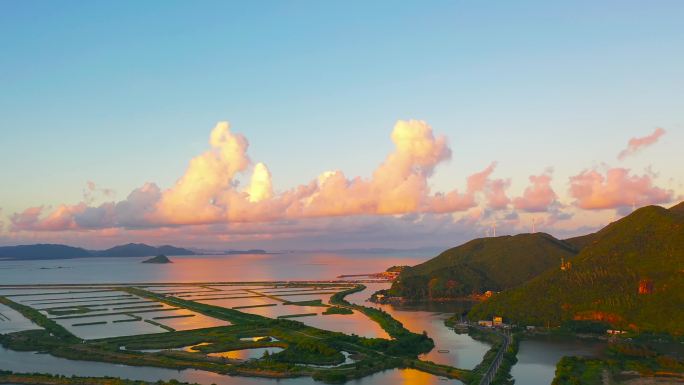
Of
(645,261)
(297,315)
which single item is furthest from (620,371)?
(297,315)

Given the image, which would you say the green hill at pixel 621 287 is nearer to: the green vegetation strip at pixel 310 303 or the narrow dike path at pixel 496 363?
the narrow dike path at pixel 496 363

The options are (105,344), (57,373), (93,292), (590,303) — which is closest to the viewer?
(57,373)

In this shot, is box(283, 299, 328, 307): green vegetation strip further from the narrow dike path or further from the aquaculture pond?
the aquaculture pond

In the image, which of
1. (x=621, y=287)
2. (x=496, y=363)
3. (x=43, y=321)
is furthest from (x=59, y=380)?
(x=621, y=287)

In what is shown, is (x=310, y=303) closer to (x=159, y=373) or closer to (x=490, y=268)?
(x=490, y=268)

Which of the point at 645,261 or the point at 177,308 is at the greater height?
the point at 645,261

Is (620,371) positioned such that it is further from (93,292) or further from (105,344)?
(93,292)
